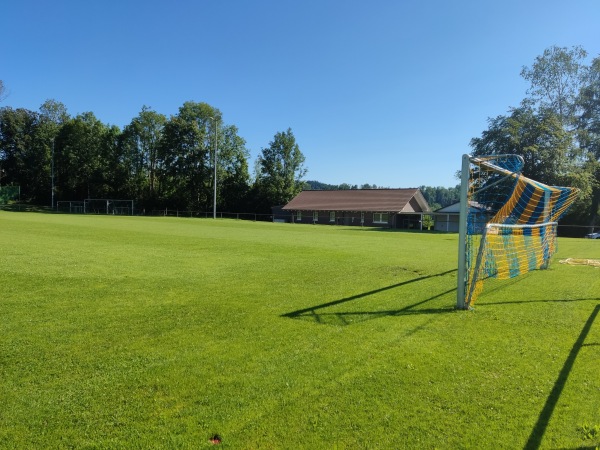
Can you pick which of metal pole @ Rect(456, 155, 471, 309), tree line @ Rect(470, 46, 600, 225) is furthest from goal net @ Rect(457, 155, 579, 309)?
tree line @ Rect(470, 46, 600, 225)

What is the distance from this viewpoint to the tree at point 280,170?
68562 mm

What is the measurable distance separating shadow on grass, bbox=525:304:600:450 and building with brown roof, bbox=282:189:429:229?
161 ft

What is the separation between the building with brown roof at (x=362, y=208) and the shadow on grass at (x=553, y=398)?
49.0m

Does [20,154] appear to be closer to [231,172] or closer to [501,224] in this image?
[231,172]

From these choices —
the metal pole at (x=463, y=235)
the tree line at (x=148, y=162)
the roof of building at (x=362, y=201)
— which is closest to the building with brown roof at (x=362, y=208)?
the roof of building at (x=362, y=201)

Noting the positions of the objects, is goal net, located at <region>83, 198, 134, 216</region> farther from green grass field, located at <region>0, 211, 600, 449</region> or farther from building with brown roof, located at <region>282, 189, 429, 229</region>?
green grass field, located at <region>0, 211, 600, 449</region>

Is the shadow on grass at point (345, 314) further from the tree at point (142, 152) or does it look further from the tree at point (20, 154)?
the tree at point (20, 154)

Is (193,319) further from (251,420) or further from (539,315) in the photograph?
(539,315)

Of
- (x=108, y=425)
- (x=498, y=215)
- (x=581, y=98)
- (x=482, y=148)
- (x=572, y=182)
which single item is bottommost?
(x=108, y=425)

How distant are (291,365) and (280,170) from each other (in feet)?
225

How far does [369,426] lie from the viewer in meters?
3.19

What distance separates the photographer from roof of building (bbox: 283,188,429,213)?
182 feet

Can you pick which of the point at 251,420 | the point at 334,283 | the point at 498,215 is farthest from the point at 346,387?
the point at 498,215

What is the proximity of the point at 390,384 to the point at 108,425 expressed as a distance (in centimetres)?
251
